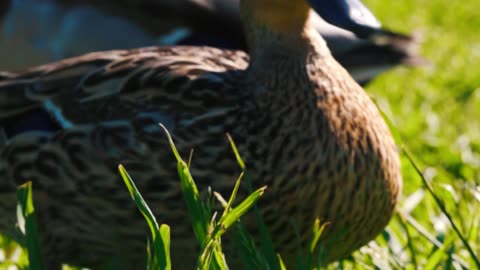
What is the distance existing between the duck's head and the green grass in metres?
0.35

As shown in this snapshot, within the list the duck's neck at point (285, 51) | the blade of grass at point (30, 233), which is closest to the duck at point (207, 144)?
the duck's neck at point (285, 51)

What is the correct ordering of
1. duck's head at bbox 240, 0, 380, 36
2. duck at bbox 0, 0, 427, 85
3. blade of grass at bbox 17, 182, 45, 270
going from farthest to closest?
duck at bbox 0, 0, 427, 85
duck's head at bbox 240, 0, 380, 36
blade of grass at bbox 17, 182, 45, 270

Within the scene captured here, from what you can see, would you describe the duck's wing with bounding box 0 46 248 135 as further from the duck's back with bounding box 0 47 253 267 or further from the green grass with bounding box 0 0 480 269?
the green grass with bounding box 0 0 480 269

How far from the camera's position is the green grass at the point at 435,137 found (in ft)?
11.8

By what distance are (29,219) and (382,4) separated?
645 cm

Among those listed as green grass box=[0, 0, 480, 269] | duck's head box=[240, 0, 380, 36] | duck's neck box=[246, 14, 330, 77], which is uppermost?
duck's head box=[240, 0, 380, 36]

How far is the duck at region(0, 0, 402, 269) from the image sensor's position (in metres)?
3.50

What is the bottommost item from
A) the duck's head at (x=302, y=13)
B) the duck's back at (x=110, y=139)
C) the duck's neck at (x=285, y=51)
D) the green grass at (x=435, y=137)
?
the green grass at (x=435, y=137)

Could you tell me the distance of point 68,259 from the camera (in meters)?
3.73

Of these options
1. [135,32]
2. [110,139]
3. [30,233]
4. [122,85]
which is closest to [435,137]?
[135,32]

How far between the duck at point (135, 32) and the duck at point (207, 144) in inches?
73.2

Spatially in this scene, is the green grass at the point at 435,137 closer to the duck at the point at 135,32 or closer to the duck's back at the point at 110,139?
the duck at the point at 135,32

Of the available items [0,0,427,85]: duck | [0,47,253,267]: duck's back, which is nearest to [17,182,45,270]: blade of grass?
[0,47,253,267]: duck's back

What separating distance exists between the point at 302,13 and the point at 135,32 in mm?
2499
